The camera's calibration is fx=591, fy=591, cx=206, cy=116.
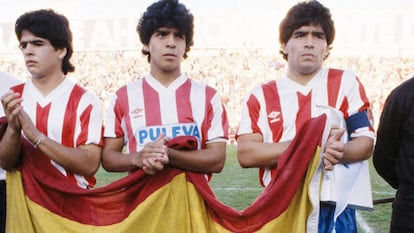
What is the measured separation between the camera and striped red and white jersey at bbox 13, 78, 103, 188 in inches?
101

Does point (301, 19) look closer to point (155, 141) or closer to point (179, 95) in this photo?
point (179, 95)

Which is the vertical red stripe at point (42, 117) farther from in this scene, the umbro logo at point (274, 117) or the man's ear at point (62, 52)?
the umbro logo at point (274, 117)

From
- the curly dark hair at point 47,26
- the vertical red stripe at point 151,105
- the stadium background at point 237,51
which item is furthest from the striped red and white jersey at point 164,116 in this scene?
the stadium background at point 237,51

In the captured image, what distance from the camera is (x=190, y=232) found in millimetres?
2494

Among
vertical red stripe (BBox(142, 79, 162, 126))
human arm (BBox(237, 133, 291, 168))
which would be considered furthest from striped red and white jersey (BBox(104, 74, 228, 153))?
human arm (BBox(237, 133, 291, 168))

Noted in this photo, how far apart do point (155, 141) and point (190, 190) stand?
273 mm

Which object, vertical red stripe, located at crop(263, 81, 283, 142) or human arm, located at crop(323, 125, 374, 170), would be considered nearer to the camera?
human arm, located at crop(323, 125, 374, 170)

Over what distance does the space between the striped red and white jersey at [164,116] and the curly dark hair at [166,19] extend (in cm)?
28

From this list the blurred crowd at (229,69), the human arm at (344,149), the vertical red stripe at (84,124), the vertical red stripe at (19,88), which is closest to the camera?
the human arm at (344,149)

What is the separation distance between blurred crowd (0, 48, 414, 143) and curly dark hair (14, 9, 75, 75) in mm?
16334

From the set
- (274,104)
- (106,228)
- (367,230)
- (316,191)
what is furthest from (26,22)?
(367,230)

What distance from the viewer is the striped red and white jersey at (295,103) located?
2.50 meters

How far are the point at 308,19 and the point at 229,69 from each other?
1815 cm

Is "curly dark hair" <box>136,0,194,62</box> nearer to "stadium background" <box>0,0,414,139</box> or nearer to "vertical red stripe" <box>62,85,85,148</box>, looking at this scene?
"vertical red stripe" <box>62,85,85,148</box>
